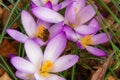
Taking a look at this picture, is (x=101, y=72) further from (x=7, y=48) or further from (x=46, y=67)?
(x=7, y=48)

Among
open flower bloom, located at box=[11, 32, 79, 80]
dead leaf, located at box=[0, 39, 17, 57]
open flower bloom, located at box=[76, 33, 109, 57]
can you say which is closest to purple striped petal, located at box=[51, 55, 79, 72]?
open flower bloom, located at box=[11, 32, 79, 80]

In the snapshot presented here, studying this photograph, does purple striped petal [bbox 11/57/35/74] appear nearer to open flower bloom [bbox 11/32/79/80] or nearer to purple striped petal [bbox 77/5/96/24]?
open flower bloom [bbox 11/32/79/80]

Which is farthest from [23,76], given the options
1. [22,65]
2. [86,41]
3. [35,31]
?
[86,41]

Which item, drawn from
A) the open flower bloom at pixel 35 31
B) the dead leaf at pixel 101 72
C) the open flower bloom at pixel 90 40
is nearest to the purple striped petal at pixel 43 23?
the open flower bloom at pixel 35 31

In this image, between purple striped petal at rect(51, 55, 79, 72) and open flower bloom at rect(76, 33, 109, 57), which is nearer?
purple striped petal at rect(51, 55, 79, 72)

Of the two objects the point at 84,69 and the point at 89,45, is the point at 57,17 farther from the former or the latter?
the point at 84,69

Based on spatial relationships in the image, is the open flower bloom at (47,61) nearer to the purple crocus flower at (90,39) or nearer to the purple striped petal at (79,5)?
the purple crocus flower at (90,39)
